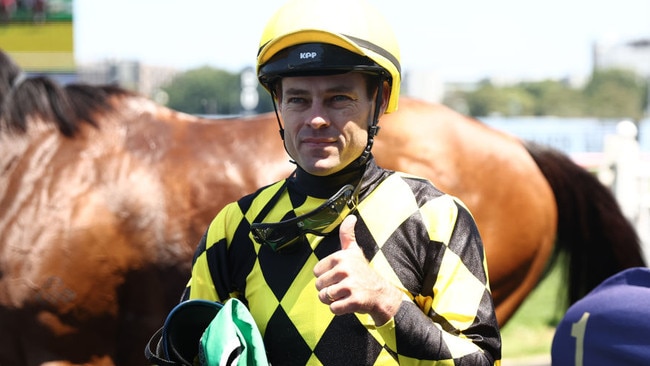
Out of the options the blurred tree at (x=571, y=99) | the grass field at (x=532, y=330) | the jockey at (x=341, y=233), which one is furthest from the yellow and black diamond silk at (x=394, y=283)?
the blurred tree at (x=571, y=99)

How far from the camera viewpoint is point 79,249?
3510 mm

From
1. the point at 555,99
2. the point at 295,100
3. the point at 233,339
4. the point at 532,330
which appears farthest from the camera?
the point at 555,99

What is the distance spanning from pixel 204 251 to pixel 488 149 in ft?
8.57

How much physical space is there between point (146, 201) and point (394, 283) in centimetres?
232

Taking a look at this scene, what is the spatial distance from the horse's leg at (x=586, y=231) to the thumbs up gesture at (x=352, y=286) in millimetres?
3042

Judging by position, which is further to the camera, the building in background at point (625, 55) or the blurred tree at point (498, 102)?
the blurred tree at point (498, 102)

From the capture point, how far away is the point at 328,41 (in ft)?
5.14

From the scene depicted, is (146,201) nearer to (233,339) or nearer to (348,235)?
(233,339)

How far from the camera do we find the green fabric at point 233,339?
1487 millimetres

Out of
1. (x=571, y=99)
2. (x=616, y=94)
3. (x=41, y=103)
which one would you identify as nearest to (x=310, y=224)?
(x=41, y=103)

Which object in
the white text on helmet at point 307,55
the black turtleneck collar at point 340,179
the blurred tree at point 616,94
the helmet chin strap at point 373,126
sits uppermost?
the white text on helmet at point 307,55

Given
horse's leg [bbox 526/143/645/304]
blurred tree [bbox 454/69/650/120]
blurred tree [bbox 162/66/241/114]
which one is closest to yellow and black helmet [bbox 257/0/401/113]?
horse's leg [bbox 526/143/645/304]

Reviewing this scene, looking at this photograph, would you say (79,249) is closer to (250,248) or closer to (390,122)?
(390,122)

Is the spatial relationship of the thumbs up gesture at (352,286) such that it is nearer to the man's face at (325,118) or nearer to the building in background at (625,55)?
the man's face at (325,118)
